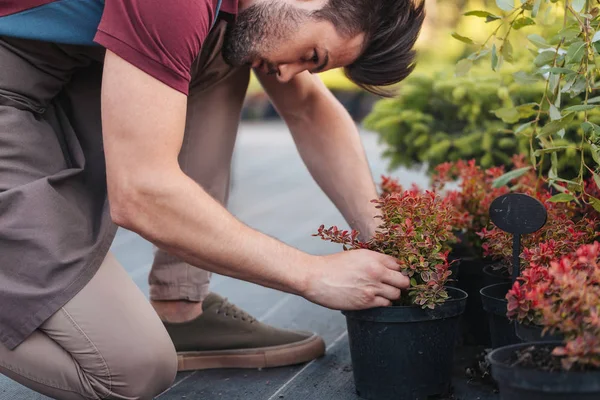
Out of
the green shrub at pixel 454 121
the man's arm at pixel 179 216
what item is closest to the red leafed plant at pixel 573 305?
the man's arm at pixel 179 216

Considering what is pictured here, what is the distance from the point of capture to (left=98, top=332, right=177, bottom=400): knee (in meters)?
1.87

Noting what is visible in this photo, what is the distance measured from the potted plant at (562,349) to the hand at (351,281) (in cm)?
41

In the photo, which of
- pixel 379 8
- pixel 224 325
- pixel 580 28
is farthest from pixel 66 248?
pixel 580 28

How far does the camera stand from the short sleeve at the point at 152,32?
1674 millimetres

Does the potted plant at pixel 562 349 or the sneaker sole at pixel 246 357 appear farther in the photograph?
the sneaker sole at pixel 246 357

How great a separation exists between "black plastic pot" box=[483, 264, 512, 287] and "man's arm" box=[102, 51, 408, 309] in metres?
0.39

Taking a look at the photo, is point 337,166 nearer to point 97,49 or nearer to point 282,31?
point 282,31

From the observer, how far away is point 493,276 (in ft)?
7.25

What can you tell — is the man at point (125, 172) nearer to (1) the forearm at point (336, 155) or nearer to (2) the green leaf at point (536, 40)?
(1) the forearm at point (336, 155)

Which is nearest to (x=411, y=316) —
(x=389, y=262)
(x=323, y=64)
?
(x=389, y=262)

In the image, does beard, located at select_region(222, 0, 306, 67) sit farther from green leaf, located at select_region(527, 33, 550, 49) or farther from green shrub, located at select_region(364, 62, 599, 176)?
green shrub, located at select_region(364, 62, 599, 176)

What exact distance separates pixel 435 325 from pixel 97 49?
1081mm

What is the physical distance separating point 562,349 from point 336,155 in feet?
3.97

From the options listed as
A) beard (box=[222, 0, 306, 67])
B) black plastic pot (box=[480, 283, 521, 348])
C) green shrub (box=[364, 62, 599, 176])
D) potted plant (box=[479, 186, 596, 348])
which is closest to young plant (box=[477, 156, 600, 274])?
potted plant (box=[479, 186, 596, 348])
